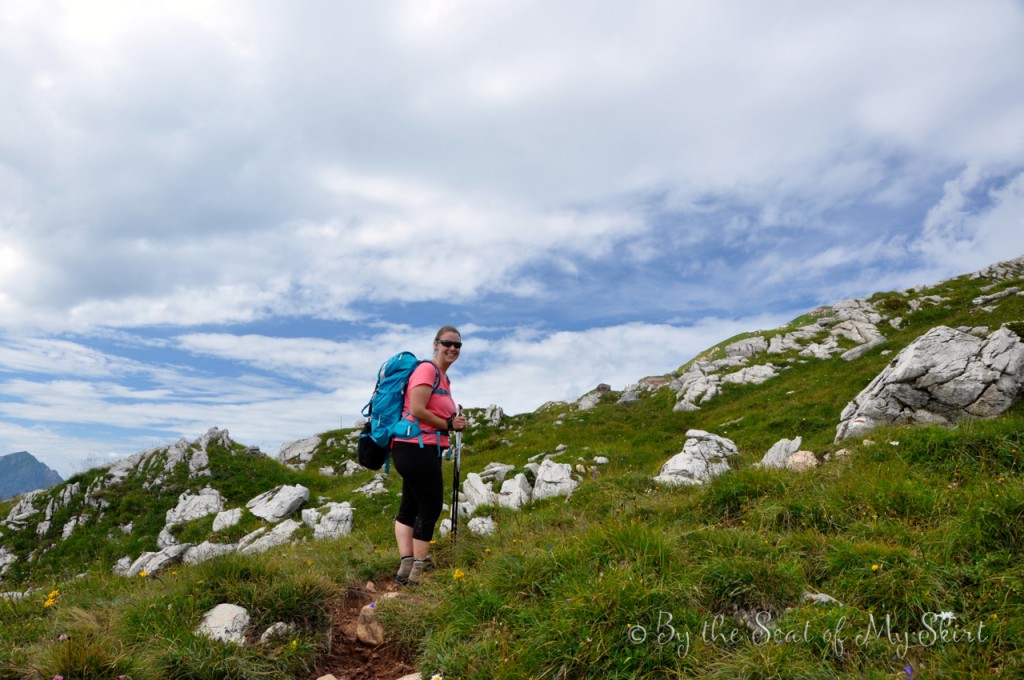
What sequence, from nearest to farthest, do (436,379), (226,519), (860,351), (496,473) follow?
(436,379), (496,473), (226,519), (860,351)

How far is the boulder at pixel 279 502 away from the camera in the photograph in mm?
20125

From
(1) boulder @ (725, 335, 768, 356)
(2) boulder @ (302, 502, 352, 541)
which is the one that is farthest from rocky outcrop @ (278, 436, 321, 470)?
(1) boulder @ (725, 335, 768, 356)

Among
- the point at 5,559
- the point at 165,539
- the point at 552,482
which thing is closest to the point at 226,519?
the point at 165,539

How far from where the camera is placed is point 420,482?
6.69 metres

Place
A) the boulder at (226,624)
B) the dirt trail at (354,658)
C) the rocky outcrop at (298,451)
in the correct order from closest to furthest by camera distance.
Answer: the boulder at (226,624)
the dirt trail at (354,658)
the rocky outcrop at (298,451)

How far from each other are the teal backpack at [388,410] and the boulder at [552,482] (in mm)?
8158

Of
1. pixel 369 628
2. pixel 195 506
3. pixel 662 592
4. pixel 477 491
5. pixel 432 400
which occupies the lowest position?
pixel 195 506

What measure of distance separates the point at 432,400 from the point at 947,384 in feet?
42.0

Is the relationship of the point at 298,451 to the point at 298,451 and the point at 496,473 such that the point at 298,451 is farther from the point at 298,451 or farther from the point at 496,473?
the point at 496,473

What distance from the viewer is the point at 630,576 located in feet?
16.3

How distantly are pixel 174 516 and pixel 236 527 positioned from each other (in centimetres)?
441

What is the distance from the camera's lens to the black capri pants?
21.8 feet

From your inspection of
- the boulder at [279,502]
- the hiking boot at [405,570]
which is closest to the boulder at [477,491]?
the boulder at [279,502]

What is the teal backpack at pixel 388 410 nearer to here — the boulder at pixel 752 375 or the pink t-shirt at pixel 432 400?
the pink t-shirt at pixel 432 400
